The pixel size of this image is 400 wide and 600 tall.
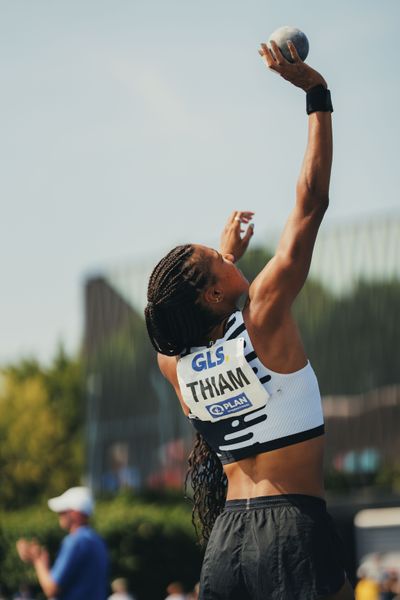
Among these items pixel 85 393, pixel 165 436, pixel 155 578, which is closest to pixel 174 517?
pixel 155 578

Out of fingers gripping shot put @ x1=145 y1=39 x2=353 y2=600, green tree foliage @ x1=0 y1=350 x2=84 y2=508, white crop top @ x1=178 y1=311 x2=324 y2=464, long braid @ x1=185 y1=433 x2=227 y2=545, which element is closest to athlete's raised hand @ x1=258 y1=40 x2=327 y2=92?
fingers gripping shot put @ x1=145 y1=39 x2=353 y2=600

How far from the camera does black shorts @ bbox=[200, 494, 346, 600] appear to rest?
12.0 feet

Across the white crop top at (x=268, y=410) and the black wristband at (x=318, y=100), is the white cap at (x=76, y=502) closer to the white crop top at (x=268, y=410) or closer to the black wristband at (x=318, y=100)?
the white crop top at (x=268, y=410)

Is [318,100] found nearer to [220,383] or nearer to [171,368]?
[220,383]

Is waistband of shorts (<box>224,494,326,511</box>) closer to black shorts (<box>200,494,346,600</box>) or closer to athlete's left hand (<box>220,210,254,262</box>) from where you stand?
black shorts (<box>200,494,346,600</box>)

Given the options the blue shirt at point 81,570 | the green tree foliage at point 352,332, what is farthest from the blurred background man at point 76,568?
the green tree foliage at point 352,332

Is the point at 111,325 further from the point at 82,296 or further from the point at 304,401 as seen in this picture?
the point at 304,401

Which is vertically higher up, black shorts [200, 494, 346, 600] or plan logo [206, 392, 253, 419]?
plan logo [206, 392, 253, 419]

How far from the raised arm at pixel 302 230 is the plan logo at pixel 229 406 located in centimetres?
33

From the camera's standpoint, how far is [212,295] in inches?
154

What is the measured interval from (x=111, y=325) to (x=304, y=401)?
41.6m

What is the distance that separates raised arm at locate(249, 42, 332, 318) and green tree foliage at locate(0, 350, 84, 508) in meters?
55.5

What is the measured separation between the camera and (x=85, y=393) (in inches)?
1757

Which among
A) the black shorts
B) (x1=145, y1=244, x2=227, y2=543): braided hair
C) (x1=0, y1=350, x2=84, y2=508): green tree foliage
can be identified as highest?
(x1=145, y1=244, x2=227, y2=543): braided hair
